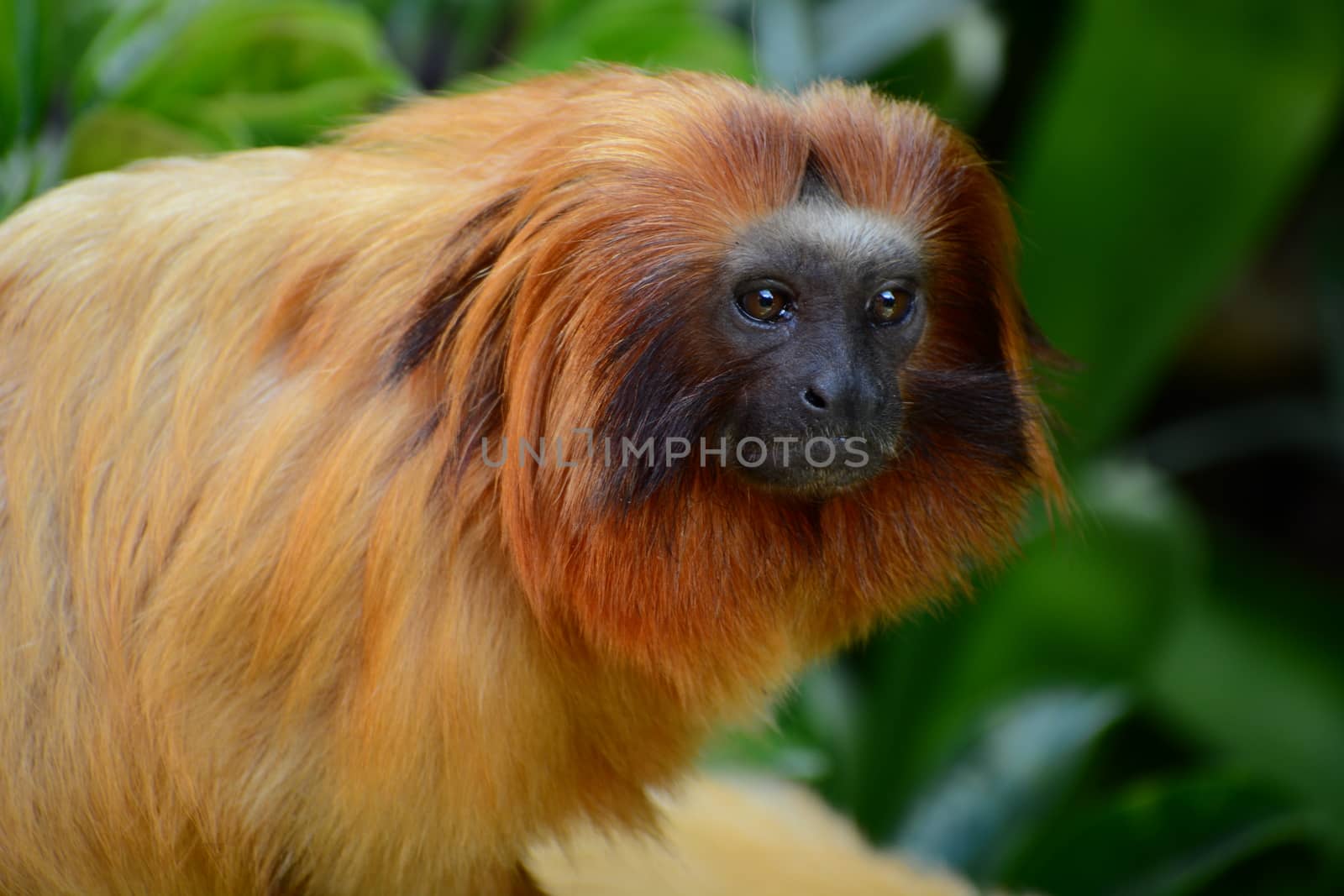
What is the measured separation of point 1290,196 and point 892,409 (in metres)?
3.35

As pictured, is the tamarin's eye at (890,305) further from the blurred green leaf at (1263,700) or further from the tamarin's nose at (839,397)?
the blurred green leaf at (1263,700)

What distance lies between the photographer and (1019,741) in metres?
2.73

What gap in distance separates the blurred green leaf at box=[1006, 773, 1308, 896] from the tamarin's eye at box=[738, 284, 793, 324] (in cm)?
149

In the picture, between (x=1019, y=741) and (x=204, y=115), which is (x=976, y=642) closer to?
(x=1019, y=741)

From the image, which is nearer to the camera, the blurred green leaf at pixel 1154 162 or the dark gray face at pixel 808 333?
the dark gray face at pixel 808 333

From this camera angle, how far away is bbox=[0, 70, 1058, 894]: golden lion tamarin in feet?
4.54

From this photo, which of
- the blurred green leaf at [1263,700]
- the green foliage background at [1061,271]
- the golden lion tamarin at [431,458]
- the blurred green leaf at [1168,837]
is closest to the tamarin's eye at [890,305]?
the golden lion tamarin at [431,458]

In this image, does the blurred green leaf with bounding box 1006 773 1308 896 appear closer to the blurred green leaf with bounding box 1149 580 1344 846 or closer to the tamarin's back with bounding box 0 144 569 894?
the blurred green leaf with bounding box 1149 580 1344 846

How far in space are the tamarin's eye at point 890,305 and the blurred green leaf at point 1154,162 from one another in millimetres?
1688

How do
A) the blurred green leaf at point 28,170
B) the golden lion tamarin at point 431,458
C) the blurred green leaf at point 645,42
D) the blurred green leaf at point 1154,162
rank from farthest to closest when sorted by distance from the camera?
1. the blurred green leaf at point 1154,162
2. the blurred green leaf at point 645,42
3. the blurred green leaf at point 28,170
4. the golden lion tamarin at point 431,458

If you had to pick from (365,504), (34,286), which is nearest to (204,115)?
(34,286)

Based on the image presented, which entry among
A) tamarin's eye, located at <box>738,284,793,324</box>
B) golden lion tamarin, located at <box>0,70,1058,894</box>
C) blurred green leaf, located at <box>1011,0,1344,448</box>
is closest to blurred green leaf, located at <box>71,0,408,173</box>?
golden lion tamarin, located at <box>0,70,1058,894</box>

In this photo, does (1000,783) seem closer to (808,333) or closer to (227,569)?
(808,333)

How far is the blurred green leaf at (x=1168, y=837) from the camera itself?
8.11 feet
